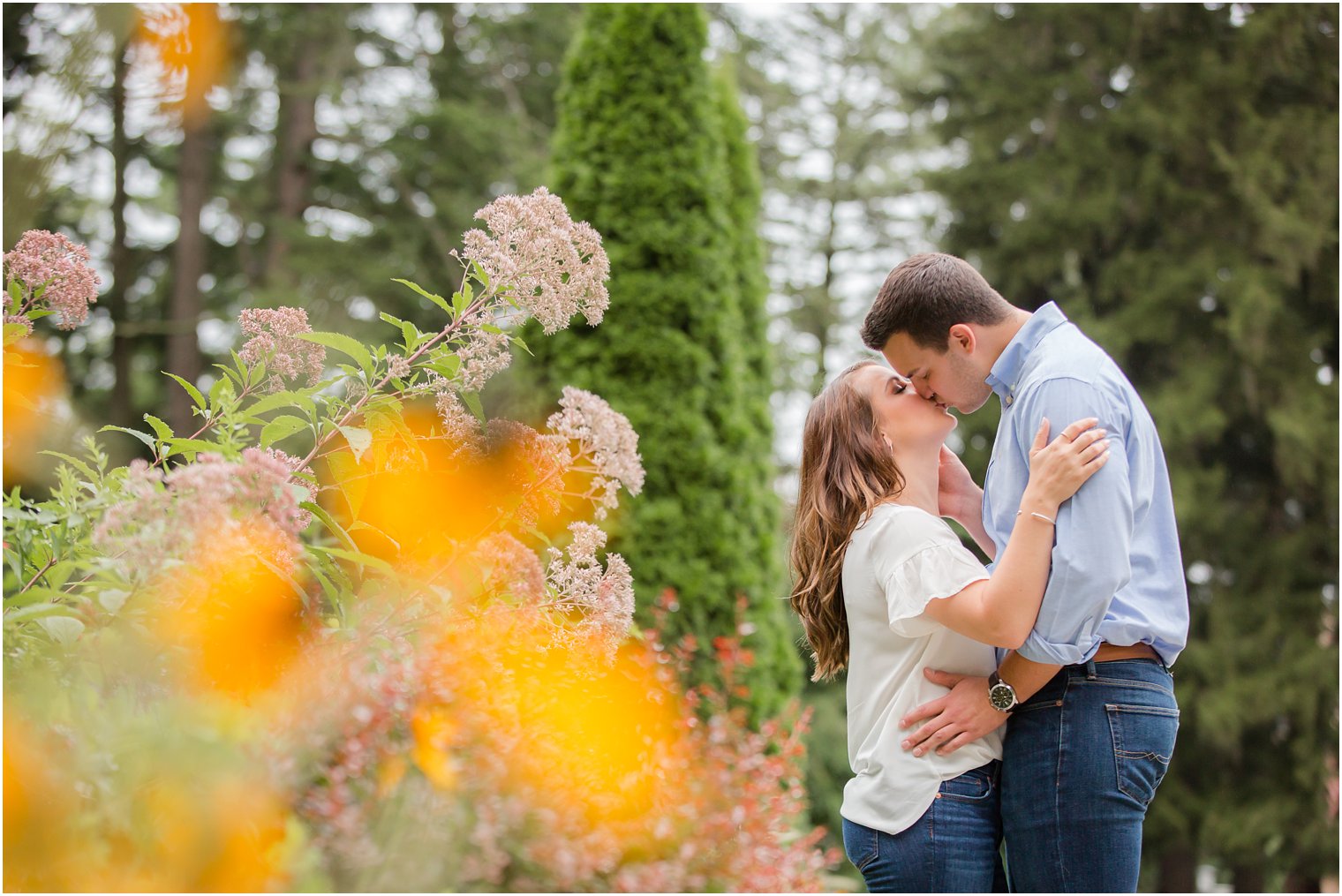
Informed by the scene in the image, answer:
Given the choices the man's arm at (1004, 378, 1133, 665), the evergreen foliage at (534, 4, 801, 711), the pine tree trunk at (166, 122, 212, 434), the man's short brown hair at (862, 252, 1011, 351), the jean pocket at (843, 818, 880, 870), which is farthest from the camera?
the pine tree trunk at (166, 122, 212, 434)

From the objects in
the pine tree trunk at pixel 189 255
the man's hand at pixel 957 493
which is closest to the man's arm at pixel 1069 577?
the man's hand at pixel 957 493

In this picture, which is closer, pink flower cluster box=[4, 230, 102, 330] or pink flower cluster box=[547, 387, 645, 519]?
pink flower cluster box=[4, 230, 102, 330]

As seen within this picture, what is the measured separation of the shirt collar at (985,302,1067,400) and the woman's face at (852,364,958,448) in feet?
0.44

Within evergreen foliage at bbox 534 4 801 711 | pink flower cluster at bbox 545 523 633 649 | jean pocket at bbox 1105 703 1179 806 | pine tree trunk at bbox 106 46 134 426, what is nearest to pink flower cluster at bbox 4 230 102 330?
pink flower cluster at bbox 545 523 633 649

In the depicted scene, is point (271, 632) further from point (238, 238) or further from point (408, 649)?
point (238, 238)

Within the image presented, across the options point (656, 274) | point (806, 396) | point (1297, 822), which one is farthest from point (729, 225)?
point (1297, 822)

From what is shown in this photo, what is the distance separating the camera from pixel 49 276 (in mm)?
1350

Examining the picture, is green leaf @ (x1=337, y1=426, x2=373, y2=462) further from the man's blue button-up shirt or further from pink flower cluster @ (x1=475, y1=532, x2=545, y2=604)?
the man's blue button-up shirt

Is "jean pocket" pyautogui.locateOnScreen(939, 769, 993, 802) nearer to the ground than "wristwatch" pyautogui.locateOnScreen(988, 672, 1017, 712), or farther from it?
nearer to the ground

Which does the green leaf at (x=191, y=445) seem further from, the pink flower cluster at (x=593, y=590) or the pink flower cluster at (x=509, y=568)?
the pink flower cluster at (x=593, y=590)

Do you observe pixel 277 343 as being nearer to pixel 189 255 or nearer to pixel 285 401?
pixel 285 401

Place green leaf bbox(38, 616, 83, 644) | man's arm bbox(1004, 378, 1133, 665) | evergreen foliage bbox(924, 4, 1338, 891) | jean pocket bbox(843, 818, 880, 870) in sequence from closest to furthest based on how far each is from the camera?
1. green leaf bbox(38, 616, 83, 644)
2. man's arm bbox(1004, 378, 1133, 665)
3. jean pocket bbox(843, 818, 880, 870)
4. evergreen foliage bbox(924, 4, 1338, 891)

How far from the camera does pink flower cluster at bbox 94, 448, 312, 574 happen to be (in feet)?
3.25

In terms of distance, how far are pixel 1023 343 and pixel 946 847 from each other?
0.88 metres
